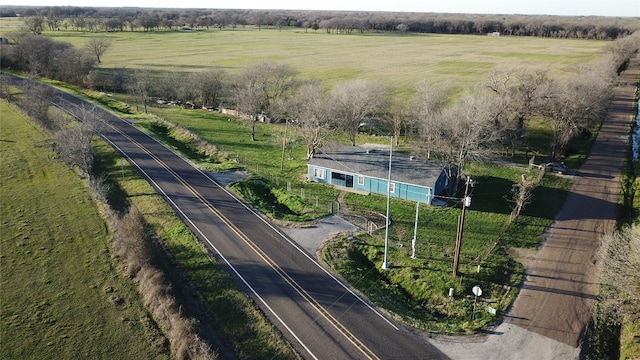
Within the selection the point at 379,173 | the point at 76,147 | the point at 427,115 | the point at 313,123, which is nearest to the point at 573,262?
the point at 379,173

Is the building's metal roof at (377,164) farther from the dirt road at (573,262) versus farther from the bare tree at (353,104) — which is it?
the dirt road at (573,262)

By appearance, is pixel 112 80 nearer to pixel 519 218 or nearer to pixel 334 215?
pixel 334 215

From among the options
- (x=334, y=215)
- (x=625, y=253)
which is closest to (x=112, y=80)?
(x=334, y=215)

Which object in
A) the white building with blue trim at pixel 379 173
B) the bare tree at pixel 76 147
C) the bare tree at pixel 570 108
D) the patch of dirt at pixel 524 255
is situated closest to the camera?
the patch of dirt at pixel 524 255

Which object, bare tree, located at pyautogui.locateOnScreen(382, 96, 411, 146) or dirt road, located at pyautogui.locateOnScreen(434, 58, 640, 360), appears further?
bare tree, located at pyautogui.locateOnScreen(382, 96, 411, 146)

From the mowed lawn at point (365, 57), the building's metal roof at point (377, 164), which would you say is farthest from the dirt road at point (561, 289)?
the mowed lawn at point (365, 57)

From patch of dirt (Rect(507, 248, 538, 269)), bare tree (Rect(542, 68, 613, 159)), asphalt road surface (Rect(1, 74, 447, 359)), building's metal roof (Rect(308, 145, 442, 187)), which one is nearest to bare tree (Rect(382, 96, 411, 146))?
building's metal roof (Rect(308, 145, 442, 187))

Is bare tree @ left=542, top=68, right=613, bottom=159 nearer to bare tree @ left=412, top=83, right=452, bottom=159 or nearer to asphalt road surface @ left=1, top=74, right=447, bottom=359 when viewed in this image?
bare tree @ left=412, top=83, right=452, bottom=159
